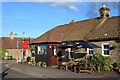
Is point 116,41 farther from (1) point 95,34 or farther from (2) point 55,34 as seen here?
(2) point 55,34

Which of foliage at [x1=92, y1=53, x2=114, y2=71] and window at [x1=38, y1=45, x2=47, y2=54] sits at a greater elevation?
window at [x1=38, y1=45, x2=47, y2=54]

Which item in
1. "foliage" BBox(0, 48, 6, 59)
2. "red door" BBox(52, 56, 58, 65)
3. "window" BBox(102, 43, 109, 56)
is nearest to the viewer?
"window" BBox(102, 43, 109, 56)

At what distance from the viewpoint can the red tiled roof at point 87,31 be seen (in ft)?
81.3

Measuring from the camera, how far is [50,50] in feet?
94.3

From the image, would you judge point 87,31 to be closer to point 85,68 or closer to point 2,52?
point 85,68

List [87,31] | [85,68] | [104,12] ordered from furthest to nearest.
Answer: [104,12]
[87,31]
[85,68]

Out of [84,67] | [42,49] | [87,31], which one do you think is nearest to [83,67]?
[84,67]

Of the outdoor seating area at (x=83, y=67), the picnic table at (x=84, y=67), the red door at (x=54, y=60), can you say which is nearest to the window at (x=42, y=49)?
the red door at (x=54, y=60)

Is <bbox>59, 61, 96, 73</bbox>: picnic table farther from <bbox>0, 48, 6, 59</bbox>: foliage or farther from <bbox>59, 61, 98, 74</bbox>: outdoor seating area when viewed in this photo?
<bbox>0, 48, 6, 59</bbox>: foliage

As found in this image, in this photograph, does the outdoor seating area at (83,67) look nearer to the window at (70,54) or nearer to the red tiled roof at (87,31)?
the red tiled roof at (87,31)

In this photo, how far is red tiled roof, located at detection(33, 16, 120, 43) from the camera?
24.8 metres

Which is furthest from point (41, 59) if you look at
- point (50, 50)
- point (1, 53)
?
point (1, 53)

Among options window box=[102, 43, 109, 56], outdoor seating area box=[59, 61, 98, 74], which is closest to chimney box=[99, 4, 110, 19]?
window box=[102, 43, 109, 56]

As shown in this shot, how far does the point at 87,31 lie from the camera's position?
28484 millimetres
